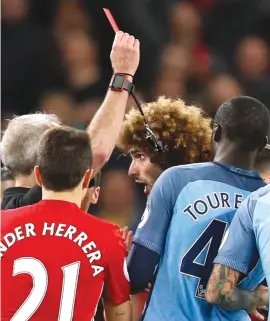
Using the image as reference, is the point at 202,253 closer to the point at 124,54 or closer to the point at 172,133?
the point at 172,133

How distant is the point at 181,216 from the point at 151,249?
15 cm

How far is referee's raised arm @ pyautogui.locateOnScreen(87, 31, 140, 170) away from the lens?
2463 mm

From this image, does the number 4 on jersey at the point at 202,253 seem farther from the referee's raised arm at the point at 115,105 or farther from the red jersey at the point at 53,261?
the referee's raised arm at the point at 115,105

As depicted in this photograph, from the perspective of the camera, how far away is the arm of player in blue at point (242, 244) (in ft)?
6.89

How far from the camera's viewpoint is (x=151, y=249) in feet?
7.30

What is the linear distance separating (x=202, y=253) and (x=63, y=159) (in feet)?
1.85

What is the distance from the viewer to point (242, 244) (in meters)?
2.11

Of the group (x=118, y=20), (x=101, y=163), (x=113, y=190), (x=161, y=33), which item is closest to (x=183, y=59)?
(x=161, y=33)

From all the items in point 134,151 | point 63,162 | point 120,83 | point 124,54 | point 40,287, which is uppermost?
point 124,54

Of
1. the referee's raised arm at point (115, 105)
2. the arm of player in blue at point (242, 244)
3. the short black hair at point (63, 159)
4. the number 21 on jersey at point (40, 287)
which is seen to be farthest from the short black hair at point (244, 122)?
the number 21 on jersey at point (40, 287)

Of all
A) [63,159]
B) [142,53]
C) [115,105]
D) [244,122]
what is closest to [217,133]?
[244,122]

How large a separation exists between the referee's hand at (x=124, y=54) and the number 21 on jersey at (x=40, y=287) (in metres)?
0.87

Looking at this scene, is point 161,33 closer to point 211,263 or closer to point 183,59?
point 183,59

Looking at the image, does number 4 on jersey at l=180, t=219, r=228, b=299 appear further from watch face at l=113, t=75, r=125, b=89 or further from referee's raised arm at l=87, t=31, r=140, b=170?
watch face at l=113, t=75, r=125, b=89
